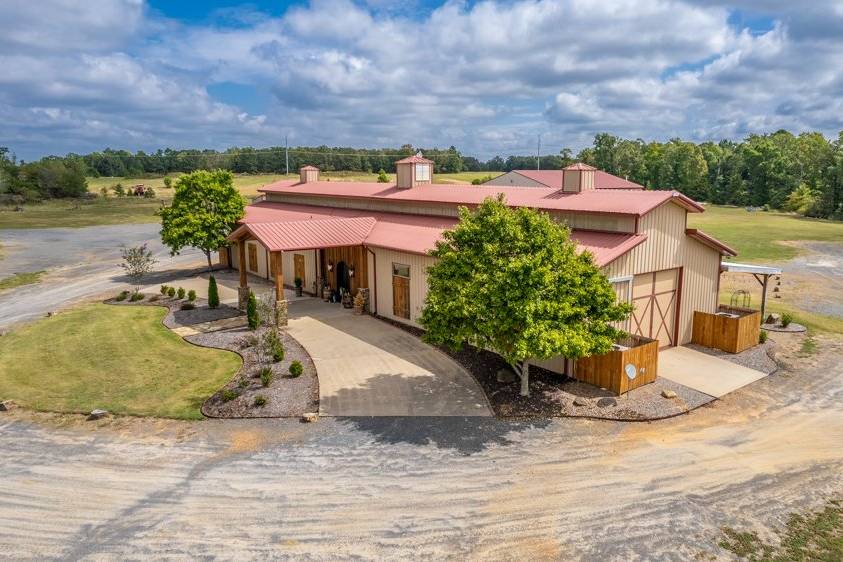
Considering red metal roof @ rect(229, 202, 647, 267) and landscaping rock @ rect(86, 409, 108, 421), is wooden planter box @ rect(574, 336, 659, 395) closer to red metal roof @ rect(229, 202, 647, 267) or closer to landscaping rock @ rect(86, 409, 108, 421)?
red metal roof @ rect(229, 202, 647, 267)

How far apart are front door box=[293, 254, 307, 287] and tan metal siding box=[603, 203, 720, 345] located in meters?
17.8

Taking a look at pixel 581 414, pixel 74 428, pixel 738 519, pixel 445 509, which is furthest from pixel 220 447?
pixel 738 519

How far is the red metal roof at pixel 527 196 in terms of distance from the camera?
20688mm

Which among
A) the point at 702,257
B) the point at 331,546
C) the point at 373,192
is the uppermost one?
the point at 373,192

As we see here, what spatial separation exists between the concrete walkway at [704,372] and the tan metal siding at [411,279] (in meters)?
9.39

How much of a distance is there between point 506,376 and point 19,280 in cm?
3400

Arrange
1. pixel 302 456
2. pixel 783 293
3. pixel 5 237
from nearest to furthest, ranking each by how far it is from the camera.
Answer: pixel 302 456
pixel 783 293
pixel 5 237

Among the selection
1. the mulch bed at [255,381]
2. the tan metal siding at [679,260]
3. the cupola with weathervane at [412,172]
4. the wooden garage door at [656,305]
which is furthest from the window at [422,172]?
the wooden garage door at [656,305]

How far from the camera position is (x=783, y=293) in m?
32.5

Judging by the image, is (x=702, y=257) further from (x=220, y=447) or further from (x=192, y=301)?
(x=192, y=301)

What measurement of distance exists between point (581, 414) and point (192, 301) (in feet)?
67.9

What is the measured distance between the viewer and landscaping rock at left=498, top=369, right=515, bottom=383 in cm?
1841

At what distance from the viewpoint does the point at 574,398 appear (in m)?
17.2

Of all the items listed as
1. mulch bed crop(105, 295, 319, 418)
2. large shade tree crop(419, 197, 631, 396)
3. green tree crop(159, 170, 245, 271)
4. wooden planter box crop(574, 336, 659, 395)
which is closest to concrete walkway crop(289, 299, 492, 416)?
mulch bed crop(105, 295, 319, 418)
